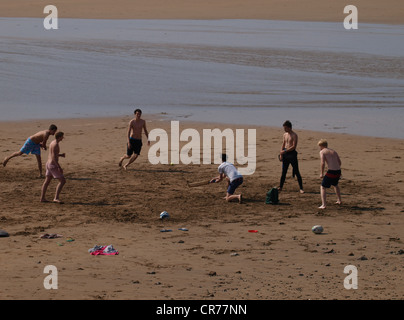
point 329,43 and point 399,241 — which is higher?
point 329,43

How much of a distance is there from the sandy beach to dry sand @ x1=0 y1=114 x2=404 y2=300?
0.09 ft

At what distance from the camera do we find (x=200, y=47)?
48219mm

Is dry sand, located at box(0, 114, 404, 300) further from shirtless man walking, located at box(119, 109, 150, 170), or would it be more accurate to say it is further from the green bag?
shirtless man walking, located at box(119, 109, 150, 170)

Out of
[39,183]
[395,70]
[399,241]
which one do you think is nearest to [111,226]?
[39,183]

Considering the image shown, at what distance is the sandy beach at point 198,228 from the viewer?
10.9 metres

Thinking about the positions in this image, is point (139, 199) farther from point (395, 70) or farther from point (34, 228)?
point (395, 70)

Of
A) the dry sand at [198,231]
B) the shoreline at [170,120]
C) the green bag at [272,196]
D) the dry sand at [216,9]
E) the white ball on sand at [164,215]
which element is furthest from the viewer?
the dry sand at [216,9]

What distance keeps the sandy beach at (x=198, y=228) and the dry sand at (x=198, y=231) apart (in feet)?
0.09

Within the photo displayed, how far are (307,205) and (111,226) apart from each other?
4502 mm

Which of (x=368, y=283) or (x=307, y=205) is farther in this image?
(x=307, y=205)

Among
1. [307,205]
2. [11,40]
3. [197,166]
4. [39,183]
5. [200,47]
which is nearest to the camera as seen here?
[307,205]

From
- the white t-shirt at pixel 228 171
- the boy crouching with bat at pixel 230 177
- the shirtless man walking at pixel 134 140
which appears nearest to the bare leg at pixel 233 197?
Answer: the boy crouching with bat at pixel 230 177

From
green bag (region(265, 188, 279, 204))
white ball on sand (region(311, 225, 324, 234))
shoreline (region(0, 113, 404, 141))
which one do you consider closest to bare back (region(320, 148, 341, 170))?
green bag (region(265, 188, 279, 204))

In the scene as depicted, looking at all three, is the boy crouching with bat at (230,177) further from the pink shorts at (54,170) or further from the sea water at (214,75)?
the sea water at (214,75)
